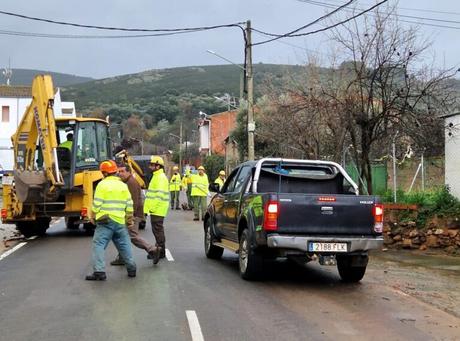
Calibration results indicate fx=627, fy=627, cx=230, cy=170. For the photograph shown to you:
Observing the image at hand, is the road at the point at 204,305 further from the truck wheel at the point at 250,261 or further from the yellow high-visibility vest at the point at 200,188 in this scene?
the yellow high-visibility vest at the point at 200,188

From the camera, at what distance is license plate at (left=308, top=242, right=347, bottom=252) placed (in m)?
8.90

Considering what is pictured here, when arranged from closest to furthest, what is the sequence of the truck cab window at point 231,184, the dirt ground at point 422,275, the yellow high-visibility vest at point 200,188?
the dirt ground at point 422,275 → the truck cab window at point 231,184 → the yellow high-visibility vest at point 200,188

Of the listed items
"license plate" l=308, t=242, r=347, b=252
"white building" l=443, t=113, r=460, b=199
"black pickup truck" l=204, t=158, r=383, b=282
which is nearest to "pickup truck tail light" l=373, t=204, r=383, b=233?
"black pickup truck" l=204, t=158, r=383, b=282

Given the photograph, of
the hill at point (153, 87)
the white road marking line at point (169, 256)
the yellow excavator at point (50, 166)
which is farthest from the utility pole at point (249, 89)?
the hill at point (153, 87)

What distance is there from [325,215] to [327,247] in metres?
0.46

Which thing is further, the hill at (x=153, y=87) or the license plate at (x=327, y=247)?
the hill at (x=153, y=87)

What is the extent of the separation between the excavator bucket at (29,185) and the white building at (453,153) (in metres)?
9.82

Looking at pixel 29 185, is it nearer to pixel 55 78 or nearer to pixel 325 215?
pixel 325 215

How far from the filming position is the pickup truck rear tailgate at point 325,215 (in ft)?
29.1

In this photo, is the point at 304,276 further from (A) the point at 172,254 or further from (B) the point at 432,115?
(B) the point at 432,115

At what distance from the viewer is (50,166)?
14633 mm

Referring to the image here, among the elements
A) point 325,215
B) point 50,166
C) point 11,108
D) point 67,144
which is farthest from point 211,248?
point 11,108

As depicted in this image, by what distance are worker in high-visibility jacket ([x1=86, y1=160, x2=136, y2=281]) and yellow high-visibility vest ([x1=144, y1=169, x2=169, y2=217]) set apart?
1471 mm

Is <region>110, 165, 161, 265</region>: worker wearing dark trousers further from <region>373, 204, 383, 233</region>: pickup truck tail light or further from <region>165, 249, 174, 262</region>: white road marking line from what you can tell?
<region>373, 204, 383, 233</region>: pickup truck tail light
